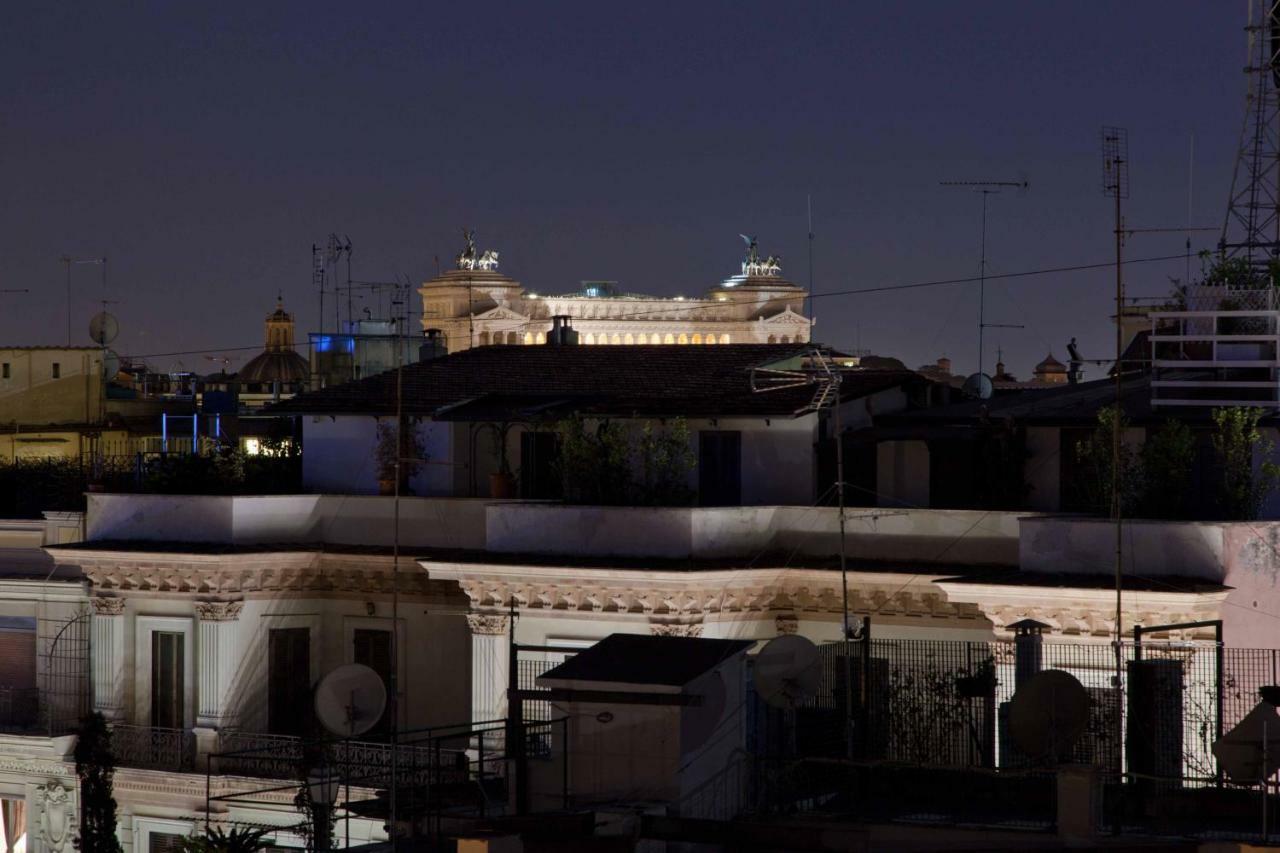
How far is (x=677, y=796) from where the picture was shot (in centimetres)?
2097

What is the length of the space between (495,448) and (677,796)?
16114 mm

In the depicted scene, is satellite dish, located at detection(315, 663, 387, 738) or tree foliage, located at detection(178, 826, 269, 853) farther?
tree foliage, located at detection(178, 826, 269, 853)

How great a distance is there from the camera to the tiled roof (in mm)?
34344

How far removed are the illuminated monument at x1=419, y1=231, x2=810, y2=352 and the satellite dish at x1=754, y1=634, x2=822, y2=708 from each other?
1937 inches

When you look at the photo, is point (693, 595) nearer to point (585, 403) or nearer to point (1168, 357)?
point (585, 403)

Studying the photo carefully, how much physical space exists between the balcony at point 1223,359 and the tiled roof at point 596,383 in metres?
5.16

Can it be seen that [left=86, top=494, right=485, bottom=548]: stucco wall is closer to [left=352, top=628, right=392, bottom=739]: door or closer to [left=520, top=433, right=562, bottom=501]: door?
[left=352, top=628, right=392, bottom=739]: door

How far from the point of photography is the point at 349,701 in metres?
25.5

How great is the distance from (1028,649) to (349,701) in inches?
312

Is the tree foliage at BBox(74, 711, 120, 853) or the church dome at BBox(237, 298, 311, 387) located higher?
the church dome at BBox(237, 298, 311, 387)

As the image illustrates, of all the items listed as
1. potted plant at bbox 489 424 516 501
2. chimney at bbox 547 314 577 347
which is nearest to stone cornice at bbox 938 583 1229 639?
potted plant at bbox 489 424 516 501

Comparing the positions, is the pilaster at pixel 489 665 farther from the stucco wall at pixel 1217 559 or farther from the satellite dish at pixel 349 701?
the stucco wall at pixel 1217 559

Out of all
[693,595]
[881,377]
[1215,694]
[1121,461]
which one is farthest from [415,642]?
[1215,694]

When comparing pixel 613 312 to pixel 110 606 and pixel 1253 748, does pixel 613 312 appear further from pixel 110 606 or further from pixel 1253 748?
pixel 1253 748
